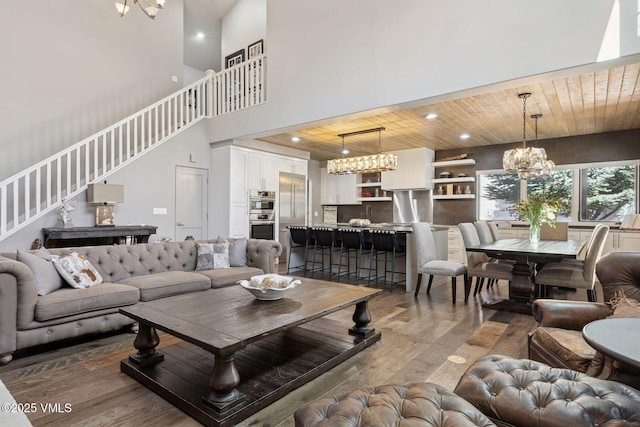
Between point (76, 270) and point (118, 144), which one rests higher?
point (118, 144)

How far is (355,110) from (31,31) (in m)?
5.47

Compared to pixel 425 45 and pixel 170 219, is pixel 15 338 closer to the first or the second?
pixel 170 219

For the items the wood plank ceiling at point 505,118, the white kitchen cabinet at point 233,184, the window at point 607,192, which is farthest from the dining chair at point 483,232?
the white kitchen cabinet at point 233,184

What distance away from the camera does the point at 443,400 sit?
141cm

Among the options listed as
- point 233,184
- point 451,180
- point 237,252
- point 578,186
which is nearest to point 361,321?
point 237,252

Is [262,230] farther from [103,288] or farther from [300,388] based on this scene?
[300,388]

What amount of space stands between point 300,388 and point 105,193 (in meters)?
4.54

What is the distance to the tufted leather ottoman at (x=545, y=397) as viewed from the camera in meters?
1.34

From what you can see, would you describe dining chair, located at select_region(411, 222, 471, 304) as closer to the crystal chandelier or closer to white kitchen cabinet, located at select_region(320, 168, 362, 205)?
the crystal chandelier

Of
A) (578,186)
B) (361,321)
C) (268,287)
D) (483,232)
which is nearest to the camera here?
(268,287)

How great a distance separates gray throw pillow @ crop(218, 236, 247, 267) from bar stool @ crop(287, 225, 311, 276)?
6.30ft

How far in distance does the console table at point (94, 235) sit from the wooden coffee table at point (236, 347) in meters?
3.23

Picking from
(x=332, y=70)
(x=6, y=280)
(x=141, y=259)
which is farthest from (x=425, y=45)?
(x=6, y=280)

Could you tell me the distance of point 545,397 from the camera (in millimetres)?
1451
